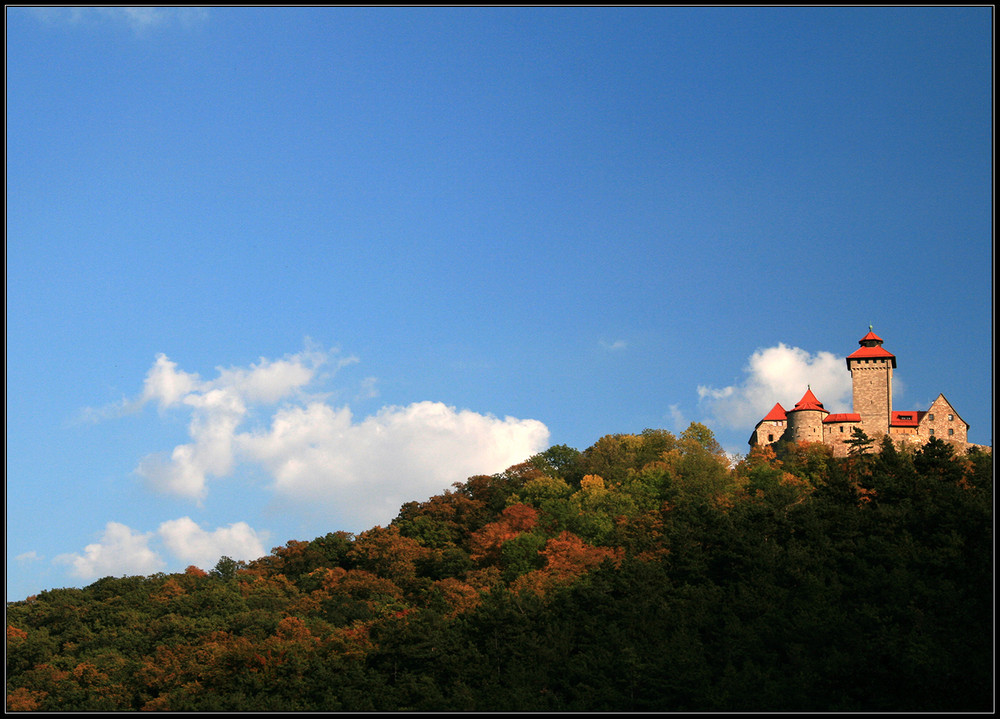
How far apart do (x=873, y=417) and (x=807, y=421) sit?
13.1ft

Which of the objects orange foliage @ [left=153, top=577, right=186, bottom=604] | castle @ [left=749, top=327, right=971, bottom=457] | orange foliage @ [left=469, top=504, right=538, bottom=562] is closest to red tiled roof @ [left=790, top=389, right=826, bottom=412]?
castle @ [left=749, top=327, right=971, bottom=457]

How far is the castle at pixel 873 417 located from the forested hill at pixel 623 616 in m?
3.40

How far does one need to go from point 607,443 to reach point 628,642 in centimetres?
3205

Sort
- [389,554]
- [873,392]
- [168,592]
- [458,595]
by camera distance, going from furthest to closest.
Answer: [873,392], [389,554], [168,592], [458,595]

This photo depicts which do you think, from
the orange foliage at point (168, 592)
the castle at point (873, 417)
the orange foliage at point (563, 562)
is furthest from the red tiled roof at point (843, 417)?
the orange foliage at point (168, 592)

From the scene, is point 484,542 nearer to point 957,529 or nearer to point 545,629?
point 545,629

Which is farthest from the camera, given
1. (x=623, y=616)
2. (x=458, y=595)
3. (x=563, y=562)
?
(x=563, y=562)

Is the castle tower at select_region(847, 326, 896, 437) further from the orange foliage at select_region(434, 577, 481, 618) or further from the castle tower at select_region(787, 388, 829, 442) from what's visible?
the orange foliage at select_region(434, 577, 481, 618)

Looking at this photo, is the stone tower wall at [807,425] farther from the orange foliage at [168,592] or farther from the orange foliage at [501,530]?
the orange foliage at [168,592]

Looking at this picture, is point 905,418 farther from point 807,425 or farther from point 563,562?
point 563,562

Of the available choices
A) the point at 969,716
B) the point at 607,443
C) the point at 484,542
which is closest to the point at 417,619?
the point at 484,542

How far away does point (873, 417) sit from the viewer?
56594 mm

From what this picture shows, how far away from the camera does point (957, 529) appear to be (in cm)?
3522

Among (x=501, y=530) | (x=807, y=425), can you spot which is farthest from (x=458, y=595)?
(x=807, y=425)
